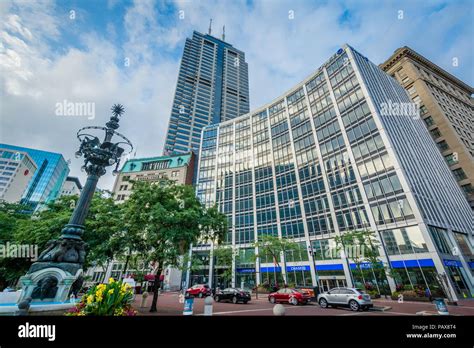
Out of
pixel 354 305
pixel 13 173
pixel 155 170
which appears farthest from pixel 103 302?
pixel 13 173

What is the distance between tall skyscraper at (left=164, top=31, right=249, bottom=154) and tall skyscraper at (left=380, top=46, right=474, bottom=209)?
66845mm

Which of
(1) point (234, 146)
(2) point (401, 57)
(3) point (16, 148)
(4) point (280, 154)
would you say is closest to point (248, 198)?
(4) point (280, 154)

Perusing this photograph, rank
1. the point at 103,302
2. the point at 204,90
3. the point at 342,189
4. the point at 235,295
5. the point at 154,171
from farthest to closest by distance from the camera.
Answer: the point at 204,90 < the point at 154,171 < the point at 342,189 < the point at 235,295 < the point at 103,302

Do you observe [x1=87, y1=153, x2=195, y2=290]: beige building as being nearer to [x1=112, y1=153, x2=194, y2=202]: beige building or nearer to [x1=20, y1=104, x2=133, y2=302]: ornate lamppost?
[x1=112, y1=153, x2=194, y2=202]: beige building

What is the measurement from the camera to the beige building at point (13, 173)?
10156cm

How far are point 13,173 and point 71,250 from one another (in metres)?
135

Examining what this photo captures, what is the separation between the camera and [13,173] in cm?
10350

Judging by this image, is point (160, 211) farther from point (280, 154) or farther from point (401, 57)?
point (401, 57)

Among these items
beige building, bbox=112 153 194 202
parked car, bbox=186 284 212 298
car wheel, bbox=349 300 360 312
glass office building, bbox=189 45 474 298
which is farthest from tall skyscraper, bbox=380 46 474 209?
beige building, bbox=112 153 194 202

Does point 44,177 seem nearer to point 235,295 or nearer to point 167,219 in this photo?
point 235,295

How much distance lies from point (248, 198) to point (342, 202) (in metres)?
21.4

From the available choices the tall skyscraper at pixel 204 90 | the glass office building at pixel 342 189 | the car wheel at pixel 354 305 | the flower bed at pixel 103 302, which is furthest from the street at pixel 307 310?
the tall skyscraper at pixel 204 90
